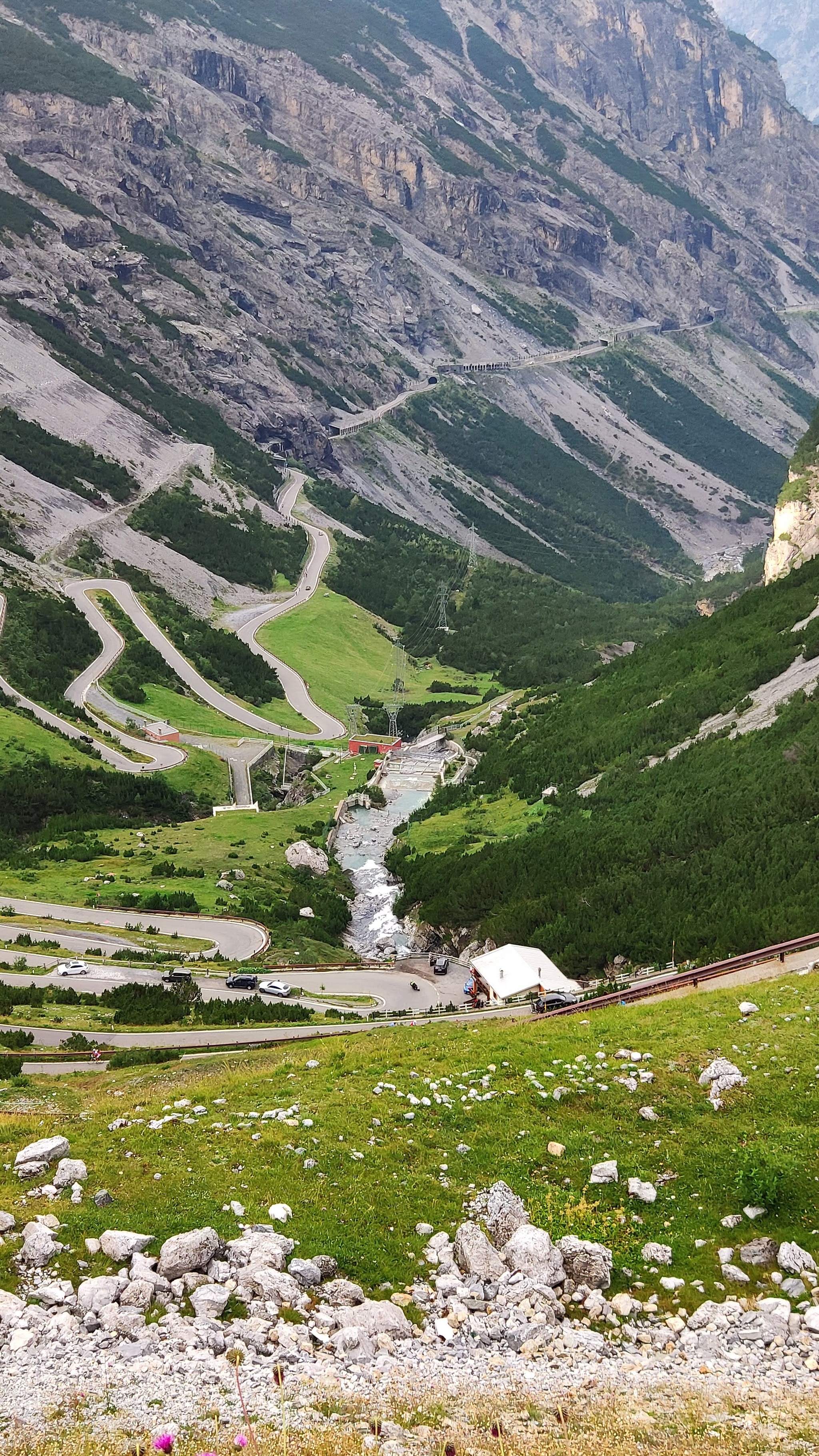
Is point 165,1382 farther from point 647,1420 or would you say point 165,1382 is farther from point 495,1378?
point 647,1420

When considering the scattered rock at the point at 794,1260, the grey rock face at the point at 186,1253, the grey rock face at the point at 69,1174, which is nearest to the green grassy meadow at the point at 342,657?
the grey rock face at the point at 69,1174

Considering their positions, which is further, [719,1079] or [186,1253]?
[719,1079]

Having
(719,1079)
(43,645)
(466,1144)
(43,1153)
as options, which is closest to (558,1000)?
(719,1079)

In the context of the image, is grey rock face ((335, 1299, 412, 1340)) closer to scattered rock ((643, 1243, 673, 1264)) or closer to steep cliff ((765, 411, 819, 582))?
scattered rock ((643, 1243, 673, 1264))

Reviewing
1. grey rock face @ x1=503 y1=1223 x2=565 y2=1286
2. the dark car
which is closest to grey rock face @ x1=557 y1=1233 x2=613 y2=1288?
grey rock face @ x1=503 y1=1223 x2=565 y2=1286

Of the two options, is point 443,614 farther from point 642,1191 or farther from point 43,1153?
point 642,1191

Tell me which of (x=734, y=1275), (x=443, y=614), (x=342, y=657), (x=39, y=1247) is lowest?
(x=734, y=1275)
